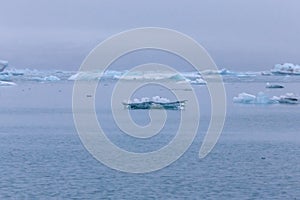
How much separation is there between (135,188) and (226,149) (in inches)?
244

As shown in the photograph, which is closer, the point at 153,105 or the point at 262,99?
the point at 153,105

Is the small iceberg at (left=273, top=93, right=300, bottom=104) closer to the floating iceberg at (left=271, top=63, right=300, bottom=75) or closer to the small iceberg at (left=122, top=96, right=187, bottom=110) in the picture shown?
the small iceberg at (left=122, top=96, right=187, bottom=110)

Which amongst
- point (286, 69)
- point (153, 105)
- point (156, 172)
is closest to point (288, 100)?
point (153, 105)

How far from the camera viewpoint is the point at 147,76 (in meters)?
76.6

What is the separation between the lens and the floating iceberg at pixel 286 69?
8631 cm

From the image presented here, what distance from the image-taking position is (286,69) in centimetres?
8694

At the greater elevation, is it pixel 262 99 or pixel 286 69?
pixel 286 69

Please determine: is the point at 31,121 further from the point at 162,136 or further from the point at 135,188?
the point at 135,188

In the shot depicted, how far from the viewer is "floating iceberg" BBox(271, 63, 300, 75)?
8631cm

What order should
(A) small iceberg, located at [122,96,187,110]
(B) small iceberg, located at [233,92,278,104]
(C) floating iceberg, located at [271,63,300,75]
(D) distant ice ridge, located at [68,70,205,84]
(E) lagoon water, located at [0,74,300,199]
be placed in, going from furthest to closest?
1. (C) floating iceberg, located at [271,63,300,75]
2. (D) distant ice ridge, located at [68,70,205,84]
3. (B) small iceberg, located at [233,92,278,104]
4. (A) small iceberg, located at [122,96,187,110]
5. (E) lagoon water, located at [0,74,300,199]

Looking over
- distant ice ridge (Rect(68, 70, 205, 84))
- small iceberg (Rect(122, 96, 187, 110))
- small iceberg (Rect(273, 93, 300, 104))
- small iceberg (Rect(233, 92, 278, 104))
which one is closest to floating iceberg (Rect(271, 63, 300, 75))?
distant ice ridge (Rect(68, 70, 205, 84))

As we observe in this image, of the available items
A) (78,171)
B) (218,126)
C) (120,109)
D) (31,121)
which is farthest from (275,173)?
(120,109)

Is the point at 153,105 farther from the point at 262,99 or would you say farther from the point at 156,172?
the point at 156,172

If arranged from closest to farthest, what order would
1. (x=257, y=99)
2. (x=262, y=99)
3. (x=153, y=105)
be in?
1. (x=153, y=105)
2. (x=262, y=99)
3. (x=257, y=99)
